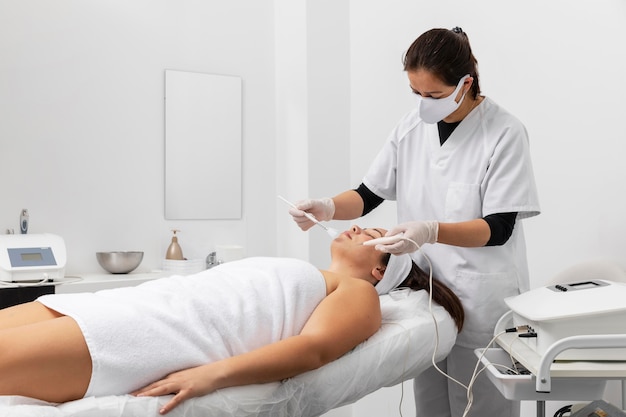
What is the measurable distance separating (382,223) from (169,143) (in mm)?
1207

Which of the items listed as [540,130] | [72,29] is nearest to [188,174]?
[72,29]

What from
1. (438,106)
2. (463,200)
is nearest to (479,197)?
(463,200)

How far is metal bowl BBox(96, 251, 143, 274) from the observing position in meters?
2.99

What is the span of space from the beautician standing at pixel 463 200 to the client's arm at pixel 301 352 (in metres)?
0.19

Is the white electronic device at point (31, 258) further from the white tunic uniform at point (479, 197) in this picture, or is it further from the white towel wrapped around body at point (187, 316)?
the white tunic uniform at point (479, 197)

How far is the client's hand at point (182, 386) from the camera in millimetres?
1239

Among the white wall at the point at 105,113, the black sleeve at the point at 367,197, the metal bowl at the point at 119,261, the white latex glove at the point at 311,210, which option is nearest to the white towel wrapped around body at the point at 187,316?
the white latex glove at the point at 311,210

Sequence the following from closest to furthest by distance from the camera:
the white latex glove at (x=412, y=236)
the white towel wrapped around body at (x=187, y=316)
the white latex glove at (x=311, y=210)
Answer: the white towel wrapped around body at (x=187, y=316) → the white latex glove at (x=412, y=236) → the white latex glove at (x=311, y=210)

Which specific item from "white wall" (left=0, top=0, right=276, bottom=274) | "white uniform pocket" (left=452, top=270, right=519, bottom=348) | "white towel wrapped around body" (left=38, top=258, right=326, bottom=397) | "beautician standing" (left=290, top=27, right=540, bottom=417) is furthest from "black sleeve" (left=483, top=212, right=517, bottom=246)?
"white wall" (left=0, top=0, right=276, bottom=274)

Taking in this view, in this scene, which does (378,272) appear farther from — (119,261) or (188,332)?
(119,261)

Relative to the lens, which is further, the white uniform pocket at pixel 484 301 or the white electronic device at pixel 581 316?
the white uniform pocket at pixel 484 301

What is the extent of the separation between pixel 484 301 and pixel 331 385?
1.91 ft

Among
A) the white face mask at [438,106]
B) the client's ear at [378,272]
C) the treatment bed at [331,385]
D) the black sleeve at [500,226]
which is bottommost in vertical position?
the treatment bed at [331,385]

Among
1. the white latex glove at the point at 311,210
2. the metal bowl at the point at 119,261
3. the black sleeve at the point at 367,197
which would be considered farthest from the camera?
the metal bowl at the point at 119,261
